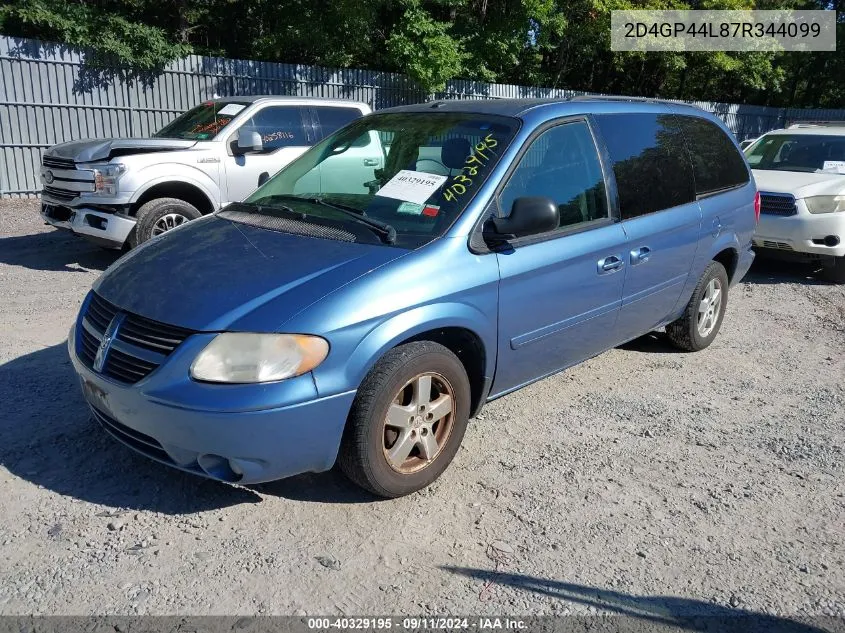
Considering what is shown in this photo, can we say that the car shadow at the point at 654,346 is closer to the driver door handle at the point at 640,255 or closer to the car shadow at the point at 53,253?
the driver door handle at the point at 640,255

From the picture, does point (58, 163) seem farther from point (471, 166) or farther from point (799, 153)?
point (799, 153)

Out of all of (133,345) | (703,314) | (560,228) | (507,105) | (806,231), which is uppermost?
(507,105)

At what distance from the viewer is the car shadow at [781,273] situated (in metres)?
8.82

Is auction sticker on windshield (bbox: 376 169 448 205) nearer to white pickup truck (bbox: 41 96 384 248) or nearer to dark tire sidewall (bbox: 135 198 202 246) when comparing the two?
white pickup truck (bbox: 41 96 384 248)

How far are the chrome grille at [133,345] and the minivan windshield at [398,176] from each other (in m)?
1.10

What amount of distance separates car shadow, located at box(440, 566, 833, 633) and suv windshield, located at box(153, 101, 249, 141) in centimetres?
686

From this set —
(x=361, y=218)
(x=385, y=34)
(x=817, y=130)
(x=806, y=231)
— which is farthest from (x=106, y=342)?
(x=385, y=34)

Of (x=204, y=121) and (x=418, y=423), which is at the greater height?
(x=204, y=121)

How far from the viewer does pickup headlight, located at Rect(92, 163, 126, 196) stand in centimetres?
761

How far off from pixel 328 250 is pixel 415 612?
66.1 inches

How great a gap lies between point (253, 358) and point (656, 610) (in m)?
1.90

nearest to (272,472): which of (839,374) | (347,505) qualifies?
(347,505)

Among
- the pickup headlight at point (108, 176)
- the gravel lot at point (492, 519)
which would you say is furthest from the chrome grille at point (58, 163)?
the gravel lot at point (492, 519)

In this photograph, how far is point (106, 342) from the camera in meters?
3.35
